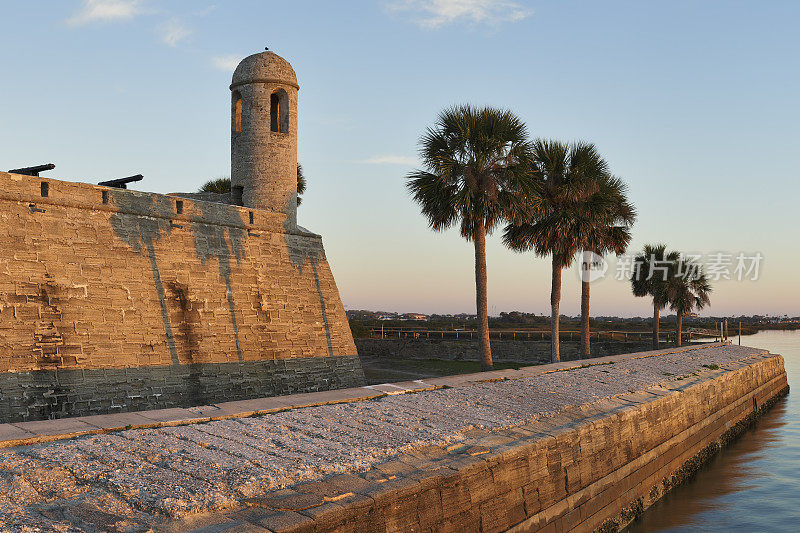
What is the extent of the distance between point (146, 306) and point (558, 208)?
52.2ft

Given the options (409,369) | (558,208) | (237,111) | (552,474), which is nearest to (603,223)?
(558,208)

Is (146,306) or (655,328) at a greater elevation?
(146,306)

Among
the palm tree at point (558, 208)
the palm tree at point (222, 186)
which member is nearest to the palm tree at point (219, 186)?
the palm tree at point (222, 186)

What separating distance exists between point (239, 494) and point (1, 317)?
10381 millimetres

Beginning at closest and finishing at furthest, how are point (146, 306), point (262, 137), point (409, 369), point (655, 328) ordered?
point (146, 306)
point (262, 137)
point (409, 369)
point (655, 328)

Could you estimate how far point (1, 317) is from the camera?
13555 mm

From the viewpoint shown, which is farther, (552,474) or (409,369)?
(409,369)

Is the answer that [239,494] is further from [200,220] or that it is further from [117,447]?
[200,220]

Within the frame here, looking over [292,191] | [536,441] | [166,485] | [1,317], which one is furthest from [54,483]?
[292,191]

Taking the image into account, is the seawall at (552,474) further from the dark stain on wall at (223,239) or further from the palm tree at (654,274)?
the palm tree at (654,274)

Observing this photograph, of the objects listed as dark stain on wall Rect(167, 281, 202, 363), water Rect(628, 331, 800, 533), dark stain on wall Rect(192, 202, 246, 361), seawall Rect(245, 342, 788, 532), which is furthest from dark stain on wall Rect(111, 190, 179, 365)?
water Rect(628, 331, 800, 533)

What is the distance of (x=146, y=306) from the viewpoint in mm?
16422

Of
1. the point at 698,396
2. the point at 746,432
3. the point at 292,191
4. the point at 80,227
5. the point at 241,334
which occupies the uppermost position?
the point at 292,191

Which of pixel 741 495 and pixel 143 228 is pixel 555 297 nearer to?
pixel 741 495
